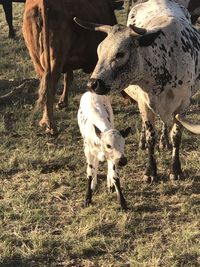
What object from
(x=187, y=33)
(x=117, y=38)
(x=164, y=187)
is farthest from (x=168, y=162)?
(x=117, y=38)

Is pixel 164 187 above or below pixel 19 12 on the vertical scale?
above

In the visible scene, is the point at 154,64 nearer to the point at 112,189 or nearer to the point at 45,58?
the point at 112,189

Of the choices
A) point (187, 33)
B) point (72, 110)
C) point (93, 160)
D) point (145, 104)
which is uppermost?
point (187, 33)

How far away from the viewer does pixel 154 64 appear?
15.5 feet

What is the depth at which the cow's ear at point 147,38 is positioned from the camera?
4.43 meters

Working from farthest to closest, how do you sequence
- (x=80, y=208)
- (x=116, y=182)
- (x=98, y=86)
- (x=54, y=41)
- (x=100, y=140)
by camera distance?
1. (x=54, y=41)
2. (x=80, y=208)
3. (x=116, y=182)
4. (x=100, y=140)
5. (x=98, y=86)

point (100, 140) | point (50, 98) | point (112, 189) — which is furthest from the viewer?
point (50, 98)

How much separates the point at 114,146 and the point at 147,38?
3.33 ft

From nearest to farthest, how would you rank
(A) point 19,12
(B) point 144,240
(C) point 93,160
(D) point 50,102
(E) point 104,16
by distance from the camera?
1. (B) point 144,240
2. (C) point 93,160
3. (D) point 50,102
4. (E) point 104,16
5. (A) point 19,12

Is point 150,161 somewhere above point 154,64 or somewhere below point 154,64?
below

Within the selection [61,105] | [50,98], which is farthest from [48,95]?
[61,105]

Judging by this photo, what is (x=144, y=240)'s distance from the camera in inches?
168

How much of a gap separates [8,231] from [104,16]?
159 inches

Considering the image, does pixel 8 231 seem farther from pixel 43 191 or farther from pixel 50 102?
pixel 50 102
